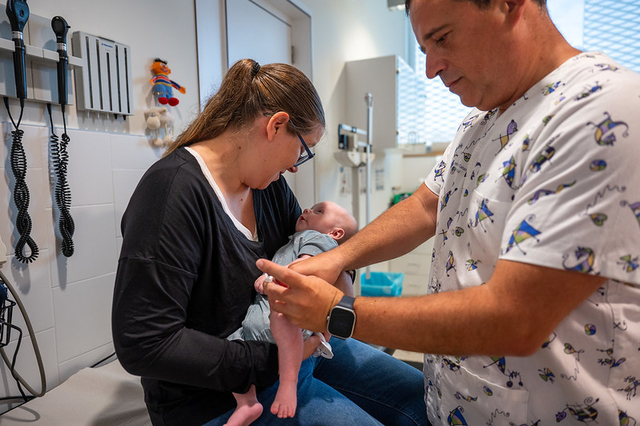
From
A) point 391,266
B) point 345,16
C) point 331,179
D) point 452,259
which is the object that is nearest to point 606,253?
point 452,259

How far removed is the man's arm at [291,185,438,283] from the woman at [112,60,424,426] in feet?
0.78

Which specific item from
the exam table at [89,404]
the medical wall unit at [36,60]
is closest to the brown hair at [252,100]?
the medical wall unit at [36,60]

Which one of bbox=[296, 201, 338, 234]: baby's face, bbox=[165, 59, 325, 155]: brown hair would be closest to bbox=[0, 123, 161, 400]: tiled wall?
bbox=[165, 59, 325, 155]: brown hair

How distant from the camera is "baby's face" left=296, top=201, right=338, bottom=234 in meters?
1.46

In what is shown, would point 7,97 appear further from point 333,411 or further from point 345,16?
point 345,16

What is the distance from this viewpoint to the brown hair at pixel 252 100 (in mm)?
1094

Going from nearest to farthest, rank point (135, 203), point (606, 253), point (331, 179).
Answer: point (606, 253) → point (135, 203) → point (331, 179)

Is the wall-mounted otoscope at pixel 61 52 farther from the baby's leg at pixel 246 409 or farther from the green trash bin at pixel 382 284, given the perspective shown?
the green trash bin at pixel 382 284

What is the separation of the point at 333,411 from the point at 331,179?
2.50 meters

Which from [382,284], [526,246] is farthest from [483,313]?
[382,284]

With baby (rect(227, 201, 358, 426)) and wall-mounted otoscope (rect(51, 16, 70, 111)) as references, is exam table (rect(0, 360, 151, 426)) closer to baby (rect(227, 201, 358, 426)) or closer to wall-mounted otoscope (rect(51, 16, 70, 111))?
baby (rect(227, 201, 358, 426))

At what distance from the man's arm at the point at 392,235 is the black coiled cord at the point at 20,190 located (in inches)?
38.6

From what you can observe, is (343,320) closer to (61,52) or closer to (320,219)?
(320,219)

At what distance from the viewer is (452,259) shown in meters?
0.89
